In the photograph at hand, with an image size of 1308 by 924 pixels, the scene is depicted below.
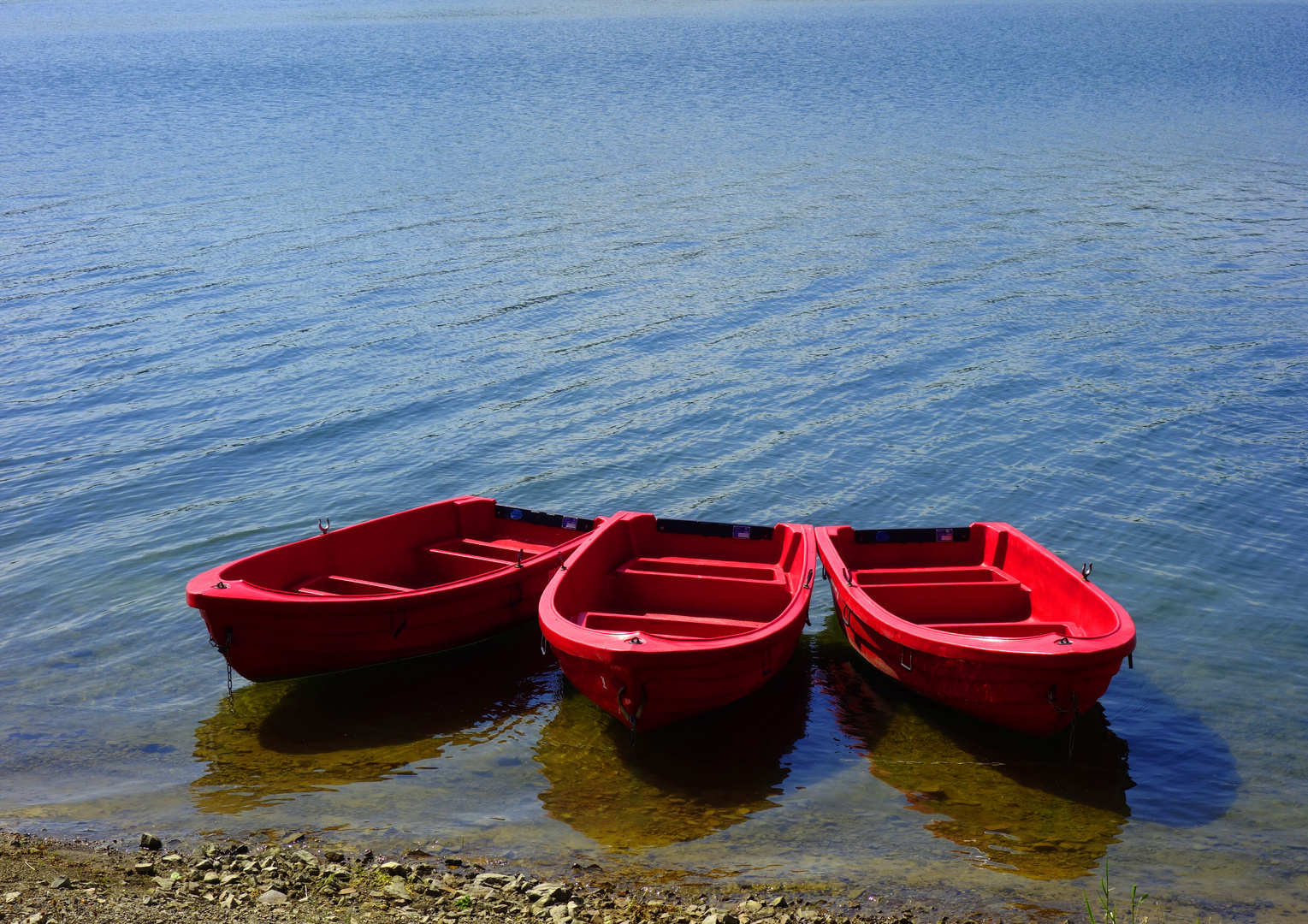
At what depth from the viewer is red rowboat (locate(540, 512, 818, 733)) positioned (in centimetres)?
802

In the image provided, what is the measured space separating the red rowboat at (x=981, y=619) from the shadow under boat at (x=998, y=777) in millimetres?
330

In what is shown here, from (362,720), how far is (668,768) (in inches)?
112

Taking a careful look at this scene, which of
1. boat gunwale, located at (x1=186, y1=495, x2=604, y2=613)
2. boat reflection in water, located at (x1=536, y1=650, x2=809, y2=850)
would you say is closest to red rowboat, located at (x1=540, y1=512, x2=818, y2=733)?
boat reflection in water, located at (x1=536, y1=650, x2=809, y2=850)

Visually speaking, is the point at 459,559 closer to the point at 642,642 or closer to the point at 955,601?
the point at 642,642

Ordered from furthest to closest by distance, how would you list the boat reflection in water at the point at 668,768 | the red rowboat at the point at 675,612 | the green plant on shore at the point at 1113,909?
the red rowboat at the point at 675,612 → the boat reflection in water at the point at 668,768 → the green plant on shore at the point at 1113,909

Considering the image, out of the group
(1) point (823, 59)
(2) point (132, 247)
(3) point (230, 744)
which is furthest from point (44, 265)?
(1) point (823, 59)

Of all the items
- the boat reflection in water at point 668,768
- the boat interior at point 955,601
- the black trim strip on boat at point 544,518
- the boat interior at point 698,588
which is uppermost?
the black trim strip on boat at point 544,518

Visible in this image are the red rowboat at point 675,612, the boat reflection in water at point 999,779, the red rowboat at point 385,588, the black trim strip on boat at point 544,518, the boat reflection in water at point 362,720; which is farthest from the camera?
the black trim strip on boat at point 544,518

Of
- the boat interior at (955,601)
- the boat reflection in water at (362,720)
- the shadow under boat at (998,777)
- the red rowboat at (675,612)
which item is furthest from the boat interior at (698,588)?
the shadow under boat at (998,777)

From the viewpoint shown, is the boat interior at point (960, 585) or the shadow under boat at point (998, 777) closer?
the shadow under boat at point (998, 777)

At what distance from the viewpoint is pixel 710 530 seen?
1102 centimetres

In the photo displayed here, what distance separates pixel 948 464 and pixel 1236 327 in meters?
8.84

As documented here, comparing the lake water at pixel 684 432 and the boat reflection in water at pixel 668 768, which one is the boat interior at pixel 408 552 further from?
the boat reflection in water at pixel 668 768

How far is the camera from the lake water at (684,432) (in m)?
7.83
